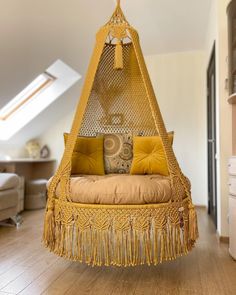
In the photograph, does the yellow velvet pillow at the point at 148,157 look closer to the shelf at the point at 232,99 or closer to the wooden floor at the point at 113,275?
the shelf at the point at 232,99

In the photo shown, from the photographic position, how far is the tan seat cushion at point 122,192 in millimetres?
1620

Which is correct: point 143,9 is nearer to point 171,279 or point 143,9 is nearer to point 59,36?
point 59,36

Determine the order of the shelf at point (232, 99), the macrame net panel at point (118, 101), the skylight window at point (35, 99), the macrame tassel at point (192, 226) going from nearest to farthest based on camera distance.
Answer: the macrame tassel at point (192, 226) < the shelf at point (232, 99) < the macrame net panel at point (118, 101) < the skylight window at point (35, 99)

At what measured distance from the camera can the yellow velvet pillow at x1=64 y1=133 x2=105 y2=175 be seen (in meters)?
2.37

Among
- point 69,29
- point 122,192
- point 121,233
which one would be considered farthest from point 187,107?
point 121,233

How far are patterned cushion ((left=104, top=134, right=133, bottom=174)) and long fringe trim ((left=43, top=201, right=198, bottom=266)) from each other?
0.90 meters

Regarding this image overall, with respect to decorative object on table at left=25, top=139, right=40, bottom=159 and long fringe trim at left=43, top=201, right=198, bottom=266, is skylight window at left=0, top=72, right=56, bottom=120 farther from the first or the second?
long fringe trim at left=43, top=201, right=198, bottom=266

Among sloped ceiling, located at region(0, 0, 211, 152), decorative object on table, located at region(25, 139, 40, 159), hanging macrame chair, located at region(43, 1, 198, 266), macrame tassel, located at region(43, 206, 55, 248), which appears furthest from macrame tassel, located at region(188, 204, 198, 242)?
decorative object on table, located at region(25, 139, 40, 159)

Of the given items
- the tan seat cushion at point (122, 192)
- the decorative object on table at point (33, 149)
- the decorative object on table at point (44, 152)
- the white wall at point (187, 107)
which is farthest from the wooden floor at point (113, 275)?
the decorative object on table at point (44, 152)

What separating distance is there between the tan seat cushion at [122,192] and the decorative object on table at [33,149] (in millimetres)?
3466

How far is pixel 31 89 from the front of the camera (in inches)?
171

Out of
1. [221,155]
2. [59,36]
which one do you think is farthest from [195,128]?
[59,36]

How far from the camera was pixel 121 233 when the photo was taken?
1.59 metres

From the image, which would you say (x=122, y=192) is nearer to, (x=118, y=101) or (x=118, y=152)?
(x=118, y=152)
